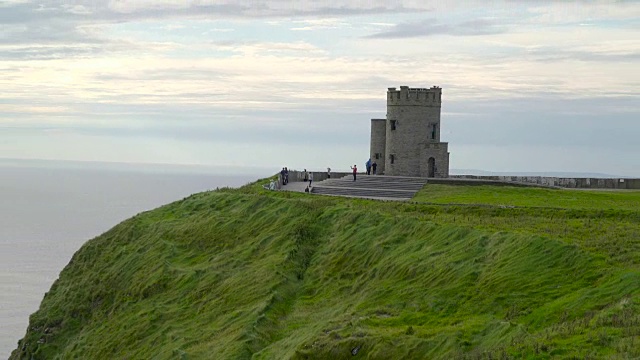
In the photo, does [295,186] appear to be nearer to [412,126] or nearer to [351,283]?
[412,126]

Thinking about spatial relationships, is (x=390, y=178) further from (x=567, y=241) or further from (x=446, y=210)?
(x=567, y=241)

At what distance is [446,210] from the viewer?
1687 inches

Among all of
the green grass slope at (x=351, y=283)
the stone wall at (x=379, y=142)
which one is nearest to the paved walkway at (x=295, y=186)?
the green grass slope at (x=351, y=283)

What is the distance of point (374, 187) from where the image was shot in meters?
58.7

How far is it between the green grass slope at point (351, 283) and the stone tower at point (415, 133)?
8.34m

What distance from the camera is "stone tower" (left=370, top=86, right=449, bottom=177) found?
63.6 m

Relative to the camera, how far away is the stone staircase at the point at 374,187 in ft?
180

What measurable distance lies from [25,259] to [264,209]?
66.6m

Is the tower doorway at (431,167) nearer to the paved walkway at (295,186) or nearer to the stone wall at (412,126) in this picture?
the stone wall at (412,126)

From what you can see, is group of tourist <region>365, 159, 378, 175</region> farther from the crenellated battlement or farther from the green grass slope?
the green grass slope

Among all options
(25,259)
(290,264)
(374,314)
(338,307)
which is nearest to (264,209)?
(290,264)

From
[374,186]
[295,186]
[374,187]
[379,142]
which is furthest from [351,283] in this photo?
[379,142]

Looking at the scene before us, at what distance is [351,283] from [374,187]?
78.9ft

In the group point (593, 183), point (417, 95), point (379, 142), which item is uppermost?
point (417, 95)
